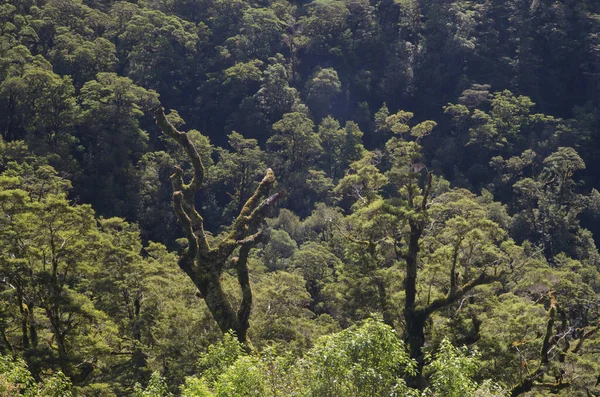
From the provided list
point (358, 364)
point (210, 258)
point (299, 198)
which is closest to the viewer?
point (358, 364)

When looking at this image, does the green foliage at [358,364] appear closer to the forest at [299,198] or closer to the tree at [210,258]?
the forest at [299,198]

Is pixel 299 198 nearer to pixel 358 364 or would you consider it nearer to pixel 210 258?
pixel 210 258

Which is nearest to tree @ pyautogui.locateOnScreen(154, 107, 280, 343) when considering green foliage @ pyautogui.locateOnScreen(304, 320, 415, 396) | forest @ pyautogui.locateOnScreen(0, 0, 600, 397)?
forest @ pyautogui.locateOnScreen(0, 0, 600, 397)

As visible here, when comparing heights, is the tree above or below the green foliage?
above

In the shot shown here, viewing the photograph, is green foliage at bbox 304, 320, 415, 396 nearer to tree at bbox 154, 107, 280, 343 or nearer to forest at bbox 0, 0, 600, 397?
forest at bbox 0, 0, 600, 397

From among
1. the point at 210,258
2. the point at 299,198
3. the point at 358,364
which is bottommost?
the point at 358,364

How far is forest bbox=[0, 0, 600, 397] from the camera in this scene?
16094mm

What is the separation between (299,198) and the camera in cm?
5031

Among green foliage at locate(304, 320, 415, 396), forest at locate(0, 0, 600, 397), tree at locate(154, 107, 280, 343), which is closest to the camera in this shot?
green foliage at locate(304, 320, 415, 396)

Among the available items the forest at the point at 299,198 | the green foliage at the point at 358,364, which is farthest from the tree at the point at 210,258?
the green foliage at the point at 358,364

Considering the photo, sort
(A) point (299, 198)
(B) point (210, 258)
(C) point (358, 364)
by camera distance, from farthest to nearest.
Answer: (A) point (299, 198)
(B) point (210, 258)
(C) point (358, 364)

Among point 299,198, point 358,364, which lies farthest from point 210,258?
point 299,198

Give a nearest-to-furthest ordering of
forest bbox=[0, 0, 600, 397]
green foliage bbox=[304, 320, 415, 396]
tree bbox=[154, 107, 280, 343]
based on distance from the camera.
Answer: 1. green foliage bbox=[304, 320, 415, 396]
2. tree bbox=[154, 107, 280, 343]
3. forest bbox=[0, 0, 600, 397]

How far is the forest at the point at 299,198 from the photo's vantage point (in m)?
16.1
